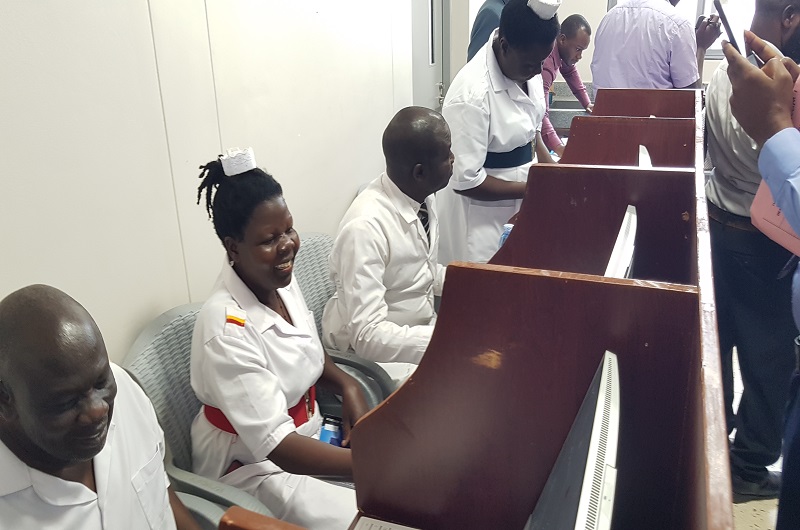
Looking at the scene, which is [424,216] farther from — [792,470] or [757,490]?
[757,490]

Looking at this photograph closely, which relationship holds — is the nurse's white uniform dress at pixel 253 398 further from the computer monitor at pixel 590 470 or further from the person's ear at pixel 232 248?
the computer monitor at pixel 590 470

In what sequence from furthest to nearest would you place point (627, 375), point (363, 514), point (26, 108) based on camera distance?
point (26, 108) → point (363, 514) → point (627, 375)

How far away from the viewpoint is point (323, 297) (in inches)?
78.5

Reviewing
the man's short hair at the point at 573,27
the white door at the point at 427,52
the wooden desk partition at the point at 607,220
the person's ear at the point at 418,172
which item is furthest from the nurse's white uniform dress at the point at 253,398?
the man's short hair at the point at 573,27

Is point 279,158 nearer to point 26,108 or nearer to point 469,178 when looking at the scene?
point 469,178

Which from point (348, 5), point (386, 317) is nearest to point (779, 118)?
point (386, 317)

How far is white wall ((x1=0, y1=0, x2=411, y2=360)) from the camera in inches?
41.6

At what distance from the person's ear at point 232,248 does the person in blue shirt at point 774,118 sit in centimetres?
106

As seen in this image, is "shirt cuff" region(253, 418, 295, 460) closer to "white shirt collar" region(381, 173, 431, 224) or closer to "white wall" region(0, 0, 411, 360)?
"white wall" region(0, 0, 411, 360)

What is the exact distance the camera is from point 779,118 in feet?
3.75

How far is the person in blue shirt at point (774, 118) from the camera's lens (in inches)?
42.6

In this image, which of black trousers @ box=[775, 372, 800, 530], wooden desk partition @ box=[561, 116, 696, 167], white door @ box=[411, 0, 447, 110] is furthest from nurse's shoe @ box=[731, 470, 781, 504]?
white door @ box=[411, 0, 447, 110]

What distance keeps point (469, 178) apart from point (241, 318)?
44.8 inches

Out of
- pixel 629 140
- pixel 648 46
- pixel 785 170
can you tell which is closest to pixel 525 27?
pixel 629 140
